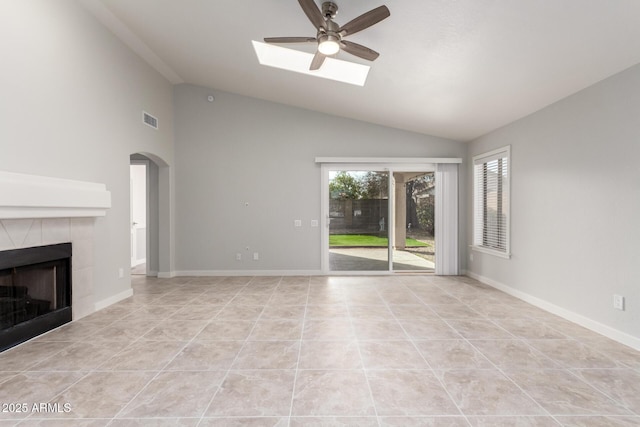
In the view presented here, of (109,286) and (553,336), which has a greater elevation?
(109,286)

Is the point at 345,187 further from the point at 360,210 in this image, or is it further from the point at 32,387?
the point at 32,387

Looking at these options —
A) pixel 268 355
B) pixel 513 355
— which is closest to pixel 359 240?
pixel 513 355

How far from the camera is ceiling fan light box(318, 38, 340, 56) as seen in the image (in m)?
2.64

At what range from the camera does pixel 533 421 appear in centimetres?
171

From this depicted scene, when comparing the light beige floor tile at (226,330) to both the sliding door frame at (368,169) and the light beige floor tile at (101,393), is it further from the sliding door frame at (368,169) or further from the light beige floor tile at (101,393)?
the sliding door frame at (368,169)

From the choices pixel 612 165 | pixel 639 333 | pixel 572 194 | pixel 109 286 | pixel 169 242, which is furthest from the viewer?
pixel 169 242

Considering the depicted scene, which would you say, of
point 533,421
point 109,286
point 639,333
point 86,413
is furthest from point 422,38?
point 109,286

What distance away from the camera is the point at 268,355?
2.50 meters

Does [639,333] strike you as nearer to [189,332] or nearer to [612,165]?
[612,165]

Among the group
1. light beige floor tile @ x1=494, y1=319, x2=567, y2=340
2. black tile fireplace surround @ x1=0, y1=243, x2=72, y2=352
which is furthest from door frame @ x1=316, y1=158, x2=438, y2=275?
black tile fireplace surround @ x1=0, y1=243, x2=72, y2=352

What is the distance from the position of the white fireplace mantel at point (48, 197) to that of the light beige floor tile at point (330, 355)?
2.75 meters

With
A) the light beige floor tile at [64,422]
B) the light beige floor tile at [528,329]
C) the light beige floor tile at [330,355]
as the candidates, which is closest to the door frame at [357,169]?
the light beige floor tile at [528,329]

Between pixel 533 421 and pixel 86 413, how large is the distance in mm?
2643

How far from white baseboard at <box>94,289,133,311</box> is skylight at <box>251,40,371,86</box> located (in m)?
3.78
